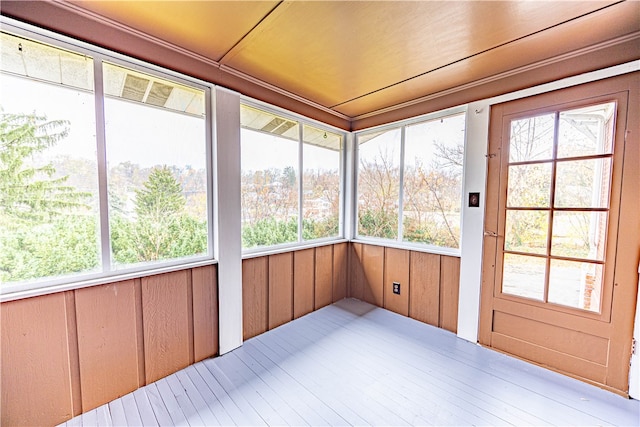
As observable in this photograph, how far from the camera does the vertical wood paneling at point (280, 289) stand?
8.47 ft

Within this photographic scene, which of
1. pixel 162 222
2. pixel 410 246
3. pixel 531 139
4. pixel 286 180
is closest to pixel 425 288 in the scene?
pixel 410 246

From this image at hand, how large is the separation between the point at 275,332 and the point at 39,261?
1826 millimetres

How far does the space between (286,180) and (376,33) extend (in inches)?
61.9

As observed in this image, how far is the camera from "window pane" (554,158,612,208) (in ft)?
5.87

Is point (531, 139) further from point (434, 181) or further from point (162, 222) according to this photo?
point (162, 222)

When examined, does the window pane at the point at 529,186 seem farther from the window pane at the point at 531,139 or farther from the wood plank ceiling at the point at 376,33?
the wood plank ceiling at the point at 376,33

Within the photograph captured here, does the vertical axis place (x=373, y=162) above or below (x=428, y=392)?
above

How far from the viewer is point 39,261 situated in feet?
4.75

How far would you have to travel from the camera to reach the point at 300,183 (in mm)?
2893

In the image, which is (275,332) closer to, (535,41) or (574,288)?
(574,288)

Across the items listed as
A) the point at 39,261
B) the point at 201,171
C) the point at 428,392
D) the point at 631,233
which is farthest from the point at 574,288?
the point at 39,261

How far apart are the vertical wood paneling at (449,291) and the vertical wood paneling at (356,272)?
0.99m

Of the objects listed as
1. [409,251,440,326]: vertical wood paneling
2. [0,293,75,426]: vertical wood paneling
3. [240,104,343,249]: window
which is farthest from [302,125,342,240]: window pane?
[0,293,75,426]: vertical wood paneling

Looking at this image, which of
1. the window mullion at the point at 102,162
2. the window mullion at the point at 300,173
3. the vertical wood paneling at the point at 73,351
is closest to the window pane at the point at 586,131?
the window mullion at the point at 300,173
